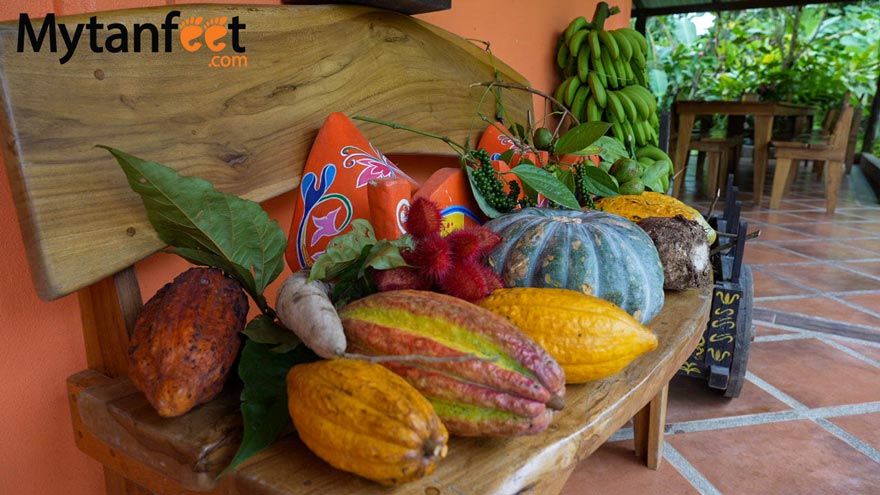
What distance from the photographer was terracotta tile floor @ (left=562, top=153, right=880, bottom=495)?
147 cm

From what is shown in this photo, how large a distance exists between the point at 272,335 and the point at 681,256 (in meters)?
0.71

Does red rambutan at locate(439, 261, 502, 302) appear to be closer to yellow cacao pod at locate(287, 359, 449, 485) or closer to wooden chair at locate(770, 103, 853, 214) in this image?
yellow cacao pod at locate(287, 359, 449, 485)

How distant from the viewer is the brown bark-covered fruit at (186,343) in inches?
24.6

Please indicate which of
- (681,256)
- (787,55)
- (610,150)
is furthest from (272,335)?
(787,55)

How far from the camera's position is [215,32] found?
1009 millimetres

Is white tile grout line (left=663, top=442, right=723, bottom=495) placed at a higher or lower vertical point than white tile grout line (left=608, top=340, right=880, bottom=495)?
lower

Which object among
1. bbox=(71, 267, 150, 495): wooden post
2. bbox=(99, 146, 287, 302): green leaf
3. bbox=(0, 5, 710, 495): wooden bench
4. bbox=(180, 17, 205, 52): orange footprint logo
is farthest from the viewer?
bbox=(180, 17, 205, 52): orange footprint logo

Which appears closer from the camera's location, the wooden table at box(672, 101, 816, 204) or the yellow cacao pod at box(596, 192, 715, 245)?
the yellow cacao pod at box(596, 192, 715, 245)

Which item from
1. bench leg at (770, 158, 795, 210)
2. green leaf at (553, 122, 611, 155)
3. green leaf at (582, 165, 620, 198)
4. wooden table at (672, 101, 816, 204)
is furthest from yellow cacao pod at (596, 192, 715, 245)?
bench leg at (770, 158, 795, 210)

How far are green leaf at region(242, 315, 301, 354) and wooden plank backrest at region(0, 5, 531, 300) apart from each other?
262 mm

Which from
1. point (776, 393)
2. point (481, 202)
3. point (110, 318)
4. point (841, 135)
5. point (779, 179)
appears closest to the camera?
point (110, 318)

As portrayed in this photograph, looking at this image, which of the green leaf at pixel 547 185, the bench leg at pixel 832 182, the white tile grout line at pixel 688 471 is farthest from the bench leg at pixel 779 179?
the green leaf at pixel 547 185

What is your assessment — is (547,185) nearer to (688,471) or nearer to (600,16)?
(688,471)

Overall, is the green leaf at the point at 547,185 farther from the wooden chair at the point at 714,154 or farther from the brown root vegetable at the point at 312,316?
the wooden chair at the point at 714,154
